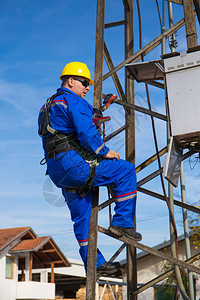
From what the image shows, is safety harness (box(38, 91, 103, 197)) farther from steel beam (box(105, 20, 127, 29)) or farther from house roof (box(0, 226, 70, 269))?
house roof (box(0, 226, 70, 269))

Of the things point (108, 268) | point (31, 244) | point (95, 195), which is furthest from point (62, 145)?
point (31, 244)

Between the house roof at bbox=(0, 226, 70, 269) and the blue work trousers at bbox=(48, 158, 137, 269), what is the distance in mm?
17286

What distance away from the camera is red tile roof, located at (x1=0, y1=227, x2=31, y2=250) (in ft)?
70.3

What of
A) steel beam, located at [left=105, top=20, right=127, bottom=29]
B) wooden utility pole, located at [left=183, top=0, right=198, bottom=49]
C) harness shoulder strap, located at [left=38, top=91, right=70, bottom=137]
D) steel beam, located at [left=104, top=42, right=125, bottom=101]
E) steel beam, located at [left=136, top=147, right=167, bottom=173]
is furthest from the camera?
steel beam, located at [left=105, top=20, right=127, bottom=29]

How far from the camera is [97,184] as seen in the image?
4.59m

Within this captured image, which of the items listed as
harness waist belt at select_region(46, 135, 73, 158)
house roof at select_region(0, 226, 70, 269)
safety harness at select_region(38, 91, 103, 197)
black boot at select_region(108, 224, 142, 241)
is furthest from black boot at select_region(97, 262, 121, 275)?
house roof at select_region(0, 226, 70, 269)

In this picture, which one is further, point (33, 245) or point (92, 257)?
Result: point (33, 245)

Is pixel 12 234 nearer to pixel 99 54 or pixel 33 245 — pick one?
pixel 33 245

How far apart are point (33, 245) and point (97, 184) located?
18.5m

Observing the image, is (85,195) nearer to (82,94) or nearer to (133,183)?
(133,183)

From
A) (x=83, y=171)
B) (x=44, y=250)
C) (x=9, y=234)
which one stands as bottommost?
(x=44, y=250)

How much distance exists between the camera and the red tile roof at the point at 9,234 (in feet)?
70.3

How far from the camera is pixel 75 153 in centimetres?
441

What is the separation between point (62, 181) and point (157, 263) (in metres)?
13.0
